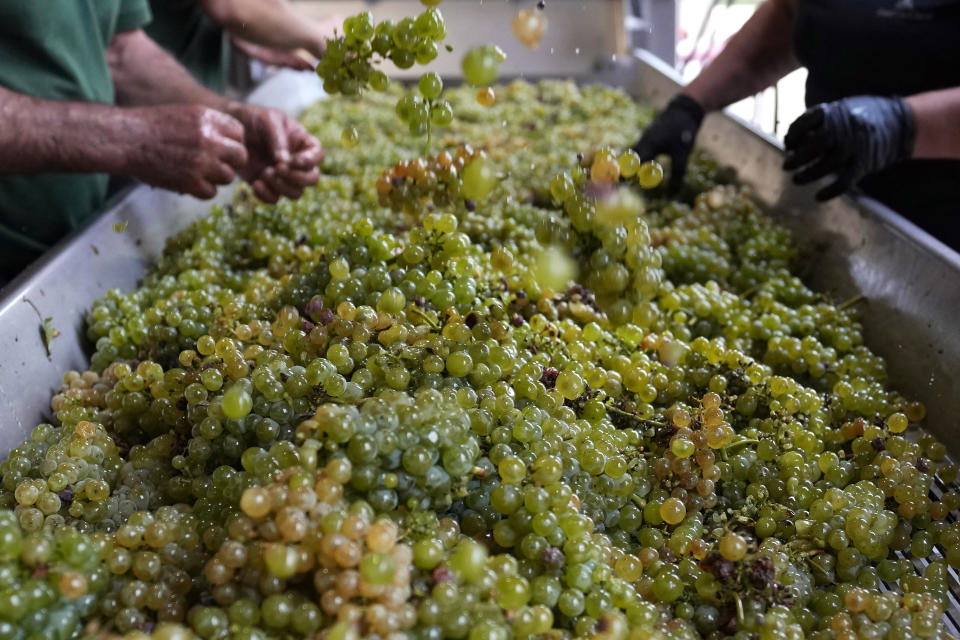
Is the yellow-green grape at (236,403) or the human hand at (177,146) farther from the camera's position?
the human hand at (177,146)

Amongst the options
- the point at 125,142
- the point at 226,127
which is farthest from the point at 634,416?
the point at 125,142

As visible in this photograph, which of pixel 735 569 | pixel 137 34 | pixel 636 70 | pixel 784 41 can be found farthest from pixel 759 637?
pixel 636 70

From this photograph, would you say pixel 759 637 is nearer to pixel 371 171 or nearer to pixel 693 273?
pixel 693 273

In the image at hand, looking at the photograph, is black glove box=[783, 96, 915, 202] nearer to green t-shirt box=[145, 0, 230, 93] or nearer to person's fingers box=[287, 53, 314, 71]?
person's fingers box=[287, 53, 314, 71]

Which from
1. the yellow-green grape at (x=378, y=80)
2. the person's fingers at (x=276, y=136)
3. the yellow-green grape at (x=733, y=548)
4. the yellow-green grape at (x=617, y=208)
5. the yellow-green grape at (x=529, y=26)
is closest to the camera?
the yellow-green grape at (x=733, y=548)

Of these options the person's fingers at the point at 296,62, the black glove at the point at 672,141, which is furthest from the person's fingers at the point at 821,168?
the person's fingers at the point at 296,62

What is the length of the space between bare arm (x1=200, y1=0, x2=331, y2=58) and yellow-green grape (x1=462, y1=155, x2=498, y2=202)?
184cm

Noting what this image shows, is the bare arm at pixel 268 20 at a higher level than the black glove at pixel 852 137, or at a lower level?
lower

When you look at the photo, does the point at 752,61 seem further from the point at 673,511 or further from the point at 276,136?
the point at 673,511

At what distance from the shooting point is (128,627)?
75cm

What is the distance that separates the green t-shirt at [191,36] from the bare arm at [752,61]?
1.91 metres

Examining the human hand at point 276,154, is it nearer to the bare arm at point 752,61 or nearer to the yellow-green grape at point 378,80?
the yellow-green grape at point 378,80

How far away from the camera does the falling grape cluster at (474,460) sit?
748 mm

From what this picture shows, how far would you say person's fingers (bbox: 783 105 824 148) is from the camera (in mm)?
1800
